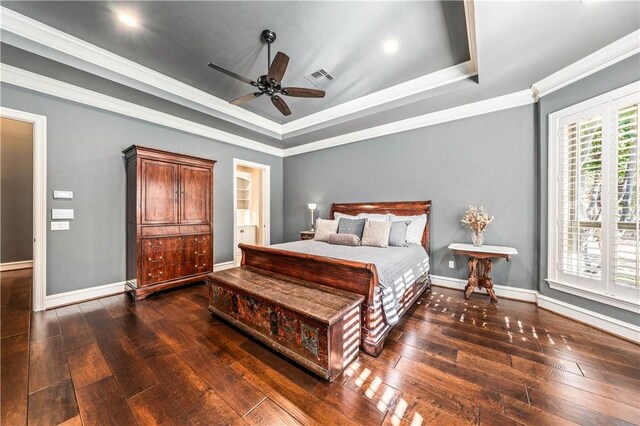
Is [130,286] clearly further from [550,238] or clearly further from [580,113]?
[580,113]

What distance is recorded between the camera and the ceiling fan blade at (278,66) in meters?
2.26

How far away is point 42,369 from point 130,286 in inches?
63.9

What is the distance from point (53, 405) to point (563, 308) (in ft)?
15.4

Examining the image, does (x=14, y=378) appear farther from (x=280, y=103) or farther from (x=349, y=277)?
(x=280, y=103)

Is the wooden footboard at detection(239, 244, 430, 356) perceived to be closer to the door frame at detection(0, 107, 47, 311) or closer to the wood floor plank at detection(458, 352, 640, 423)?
the wood floor plank at detection(458, 352, 640, 423)

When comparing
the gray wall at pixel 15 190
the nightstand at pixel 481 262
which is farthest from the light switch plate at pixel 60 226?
the nightstand at pixel 481 262

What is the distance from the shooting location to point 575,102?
2.70 meters

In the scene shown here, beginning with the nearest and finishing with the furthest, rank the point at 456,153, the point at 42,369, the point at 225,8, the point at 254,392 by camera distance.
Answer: the point at 254,392 → the point at 42,369 → the point at 225,8 → the point at 456,153

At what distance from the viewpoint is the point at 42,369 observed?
1.80 metres

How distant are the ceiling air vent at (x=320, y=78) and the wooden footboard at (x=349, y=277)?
2.39 m

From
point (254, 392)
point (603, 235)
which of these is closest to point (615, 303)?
point (603, 235)

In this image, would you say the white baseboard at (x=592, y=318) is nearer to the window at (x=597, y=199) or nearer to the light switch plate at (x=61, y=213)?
the window at (x=597, y=199)

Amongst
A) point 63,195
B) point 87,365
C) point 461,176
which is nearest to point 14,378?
point 87,365

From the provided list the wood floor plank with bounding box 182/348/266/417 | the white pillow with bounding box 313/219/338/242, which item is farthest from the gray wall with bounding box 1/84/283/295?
the white pillow with bounding box 313/219/338/242
